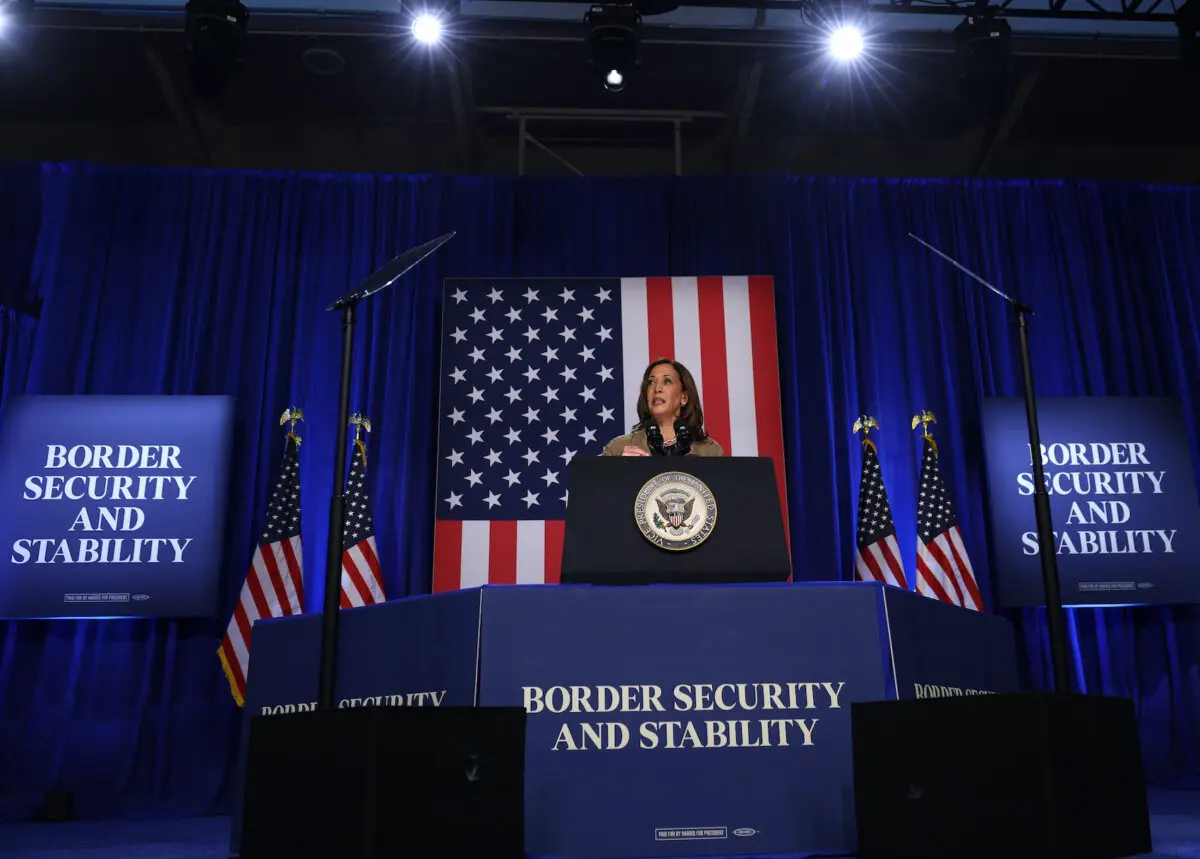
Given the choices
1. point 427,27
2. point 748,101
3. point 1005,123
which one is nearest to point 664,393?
point 427,27

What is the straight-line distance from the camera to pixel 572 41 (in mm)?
6238

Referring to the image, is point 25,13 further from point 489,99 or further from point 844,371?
point 844,371

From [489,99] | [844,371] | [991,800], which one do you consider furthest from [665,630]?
[489,99]

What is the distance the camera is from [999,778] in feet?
6.10

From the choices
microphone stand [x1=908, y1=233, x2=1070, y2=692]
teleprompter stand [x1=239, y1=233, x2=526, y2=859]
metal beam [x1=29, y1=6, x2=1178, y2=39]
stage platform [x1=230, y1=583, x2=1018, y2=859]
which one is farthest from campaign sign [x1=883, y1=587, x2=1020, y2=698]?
metal beam [x1=29, y1=6, x2=1178, y2=39]

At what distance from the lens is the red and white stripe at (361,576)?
5.05m

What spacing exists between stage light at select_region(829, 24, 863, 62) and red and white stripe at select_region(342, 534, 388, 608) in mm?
3498

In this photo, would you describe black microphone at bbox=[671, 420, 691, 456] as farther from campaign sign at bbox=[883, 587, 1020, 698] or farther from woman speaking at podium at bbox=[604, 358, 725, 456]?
campaign sign at bbox=[883, 587, 1020, 698]

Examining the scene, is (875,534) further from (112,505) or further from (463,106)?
(112,505)

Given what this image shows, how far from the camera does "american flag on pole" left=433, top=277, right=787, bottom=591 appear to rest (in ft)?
18.1

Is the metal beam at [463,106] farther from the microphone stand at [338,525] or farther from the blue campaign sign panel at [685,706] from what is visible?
the blue campaign sign panel at [685,706]

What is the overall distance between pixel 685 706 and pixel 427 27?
4198 mm

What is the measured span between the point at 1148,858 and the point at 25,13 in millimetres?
5852

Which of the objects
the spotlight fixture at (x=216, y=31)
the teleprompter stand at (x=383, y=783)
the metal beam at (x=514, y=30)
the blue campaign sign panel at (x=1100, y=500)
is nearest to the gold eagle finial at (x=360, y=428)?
the spotlight fixture at (x=216, y=31)
